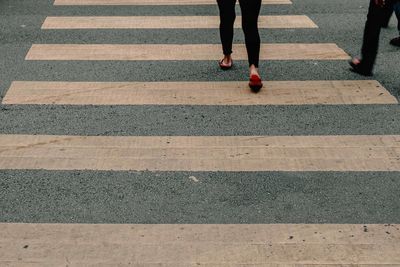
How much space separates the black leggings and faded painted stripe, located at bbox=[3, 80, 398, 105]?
37 cm

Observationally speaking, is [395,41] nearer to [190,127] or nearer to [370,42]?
[370,42]

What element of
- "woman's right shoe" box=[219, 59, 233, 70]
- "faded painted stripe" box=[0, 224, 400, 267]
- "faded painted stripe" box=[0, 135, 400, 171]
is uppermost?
"faded painted stripe" box=[0, 224, 400, 267]

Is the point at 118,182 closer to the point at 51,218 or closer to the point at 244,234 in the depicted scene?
the point at 51,218

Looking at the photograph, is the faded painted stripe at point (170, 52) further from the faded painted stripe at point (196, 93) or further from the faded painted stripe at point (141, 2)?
the faded painted stripe at point (141, 2)

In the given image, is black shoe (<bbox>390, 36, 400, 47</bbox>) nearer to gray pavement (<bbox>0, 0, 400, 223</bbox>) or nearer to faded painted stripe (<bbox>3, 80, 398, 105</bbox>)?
gray pavement (<bbox>0, 0, 400, 223</bbox>)

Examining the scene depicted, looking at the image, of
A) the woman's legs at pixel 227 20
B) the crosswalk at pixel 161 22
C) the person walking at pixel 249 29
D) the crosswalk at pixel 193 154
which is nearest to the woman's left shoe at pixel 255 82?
the person walking at pixel 249 29

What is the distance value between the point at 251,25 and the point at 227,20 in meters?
0.39

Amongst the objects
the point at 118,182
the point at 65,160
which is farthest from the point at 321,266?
the point at 65,160

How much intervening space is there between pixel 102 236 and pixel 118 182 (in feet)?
2.29

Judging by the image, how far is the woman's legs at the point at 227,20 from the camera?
632 centimetres

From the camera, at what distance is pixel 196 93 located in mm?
6176

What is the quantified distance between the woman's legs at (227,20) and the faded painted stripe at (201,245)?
9.31 ft

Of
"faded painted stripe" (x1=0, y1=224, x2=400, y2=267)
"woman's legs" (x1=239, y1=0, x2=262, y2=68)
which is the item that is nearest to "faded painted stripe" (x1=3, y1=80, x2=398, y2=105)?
"woman's legs" (x1=239, y1=0, x2=262, y2=68)

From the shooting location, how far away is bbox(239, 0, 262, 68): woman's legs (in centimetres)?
600
